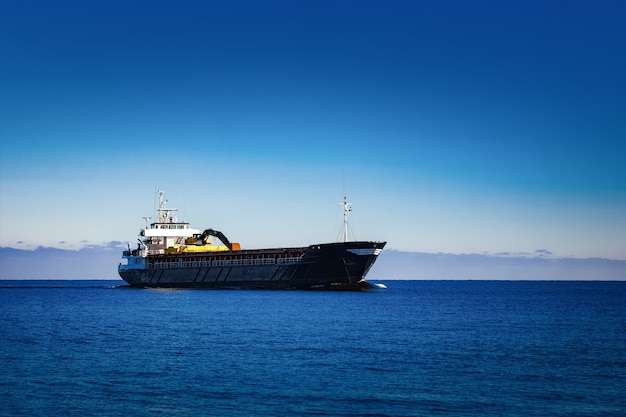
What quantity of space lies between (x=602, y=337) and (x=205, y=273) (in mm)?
89029

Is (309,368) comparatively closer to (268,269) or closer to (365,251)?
(365,251)

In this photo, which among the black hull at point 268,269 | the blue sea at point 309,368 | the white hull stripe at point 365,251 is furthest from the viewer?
the black hull at point 268,269

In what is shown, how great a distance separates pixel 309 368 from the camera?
124 ft

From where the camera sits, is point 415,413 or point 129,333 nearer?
point 415,413

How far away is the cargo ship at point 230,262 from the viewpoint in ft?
365

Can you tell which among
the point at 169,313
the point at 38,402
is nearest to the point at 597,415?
the point at 38,402

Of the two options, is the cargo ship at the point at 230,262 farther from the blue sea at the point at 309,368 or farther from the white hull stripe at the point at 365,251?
the blue sea at the point at 309,368

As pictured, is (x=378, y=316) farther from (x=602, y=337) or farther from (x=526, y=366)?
(x=526, y=366)

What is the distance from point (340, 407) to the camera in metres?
28.4

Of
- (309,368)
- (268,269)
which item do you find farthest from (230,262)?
(309,368)

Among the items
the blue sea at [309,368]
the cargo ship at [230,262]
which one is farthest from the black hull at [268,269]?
the blue sea at [309,368]

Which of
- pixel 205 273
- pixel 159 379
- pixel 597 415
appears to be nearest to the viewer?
pixel 597 415

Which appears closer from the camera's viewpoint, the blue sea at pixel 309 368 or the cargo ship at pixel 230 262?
the blue sea at pixel 309 368

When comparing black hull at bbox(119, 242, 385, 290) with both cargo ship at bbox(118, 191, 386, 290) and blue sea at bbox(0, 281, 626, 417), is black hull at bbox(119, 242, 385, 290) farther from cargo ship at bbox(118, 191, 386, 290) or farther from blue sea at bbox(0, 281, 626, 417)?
blue sea at bbox(0, 281, 626, 417)
